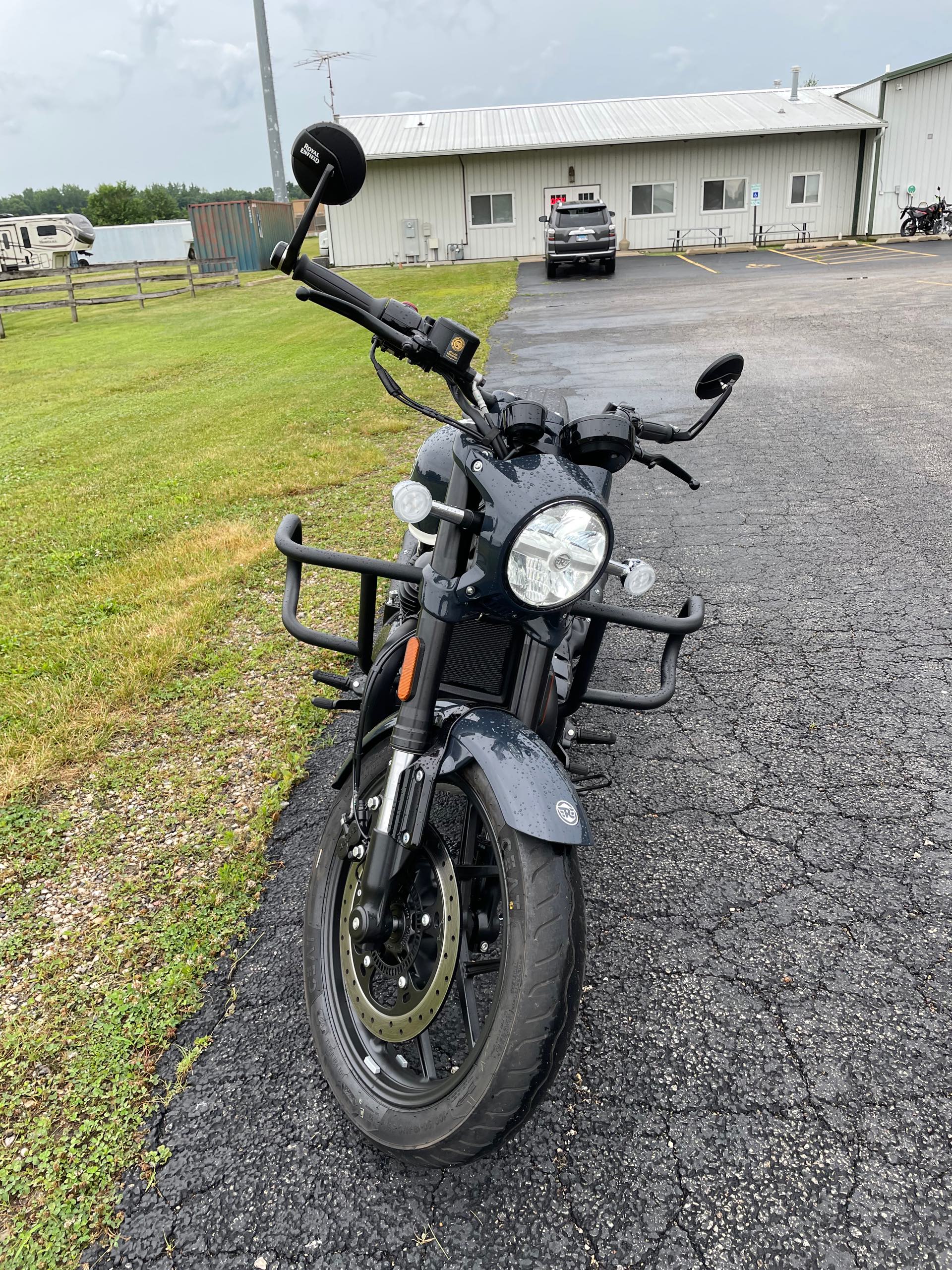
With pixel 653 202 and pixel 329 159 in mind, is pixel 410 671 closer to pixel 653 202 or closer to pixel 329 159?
pixel 329 159

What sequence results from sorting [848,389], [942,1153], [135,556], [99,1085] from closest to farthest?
[942,1153] → [99,1085] → [135,556] → [848,389]

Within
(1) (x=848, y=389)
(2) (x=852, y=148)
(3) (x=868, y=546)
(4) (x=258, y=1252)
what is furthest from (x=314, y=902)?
(2) (x=852, y=148)

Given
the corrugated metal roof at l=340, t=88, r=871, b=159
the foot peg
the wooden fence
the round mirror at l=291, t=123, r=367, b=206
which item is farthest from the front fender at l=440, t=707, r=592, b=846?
the corrugated metal roof at l=340, t=88, r=871, b=159

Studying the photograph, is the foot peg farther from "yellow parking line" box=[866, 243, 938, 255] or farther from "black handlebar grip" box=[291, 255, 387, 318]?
"yellow parking line" box=[866, 243, 938, 255]

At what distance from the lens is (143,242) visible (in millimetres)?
56406

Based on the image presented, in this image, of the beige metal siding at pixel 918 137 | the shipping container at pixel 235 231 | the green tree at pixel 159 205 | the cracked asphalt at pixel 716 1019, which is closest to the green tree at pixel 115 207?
the green tree at pixel 159 205

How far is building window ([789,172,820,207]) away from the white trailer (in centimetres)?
2894

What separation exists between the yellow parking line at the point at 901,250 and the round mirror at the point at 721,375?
2648 centimetres

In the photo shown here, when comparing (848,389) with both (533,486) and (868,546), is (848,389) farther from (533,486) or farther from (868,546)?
(533,486)

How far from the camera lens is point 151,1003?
2340mm

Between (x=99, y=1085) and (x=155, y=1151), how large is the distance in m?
0.25

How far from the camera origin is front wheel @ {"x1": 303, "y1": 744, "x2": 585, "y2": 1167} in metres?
1.66

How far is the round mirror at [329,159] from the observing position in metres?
1.77

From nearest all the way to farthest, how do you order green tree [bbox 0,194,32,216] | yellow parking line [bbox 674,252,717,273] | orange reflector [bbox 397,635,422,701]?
orange reflector [bbox 397,635,422,701] → yellow parking line [bbox 674,252,717,273] → green tree [bbox 0,194,32,216]
